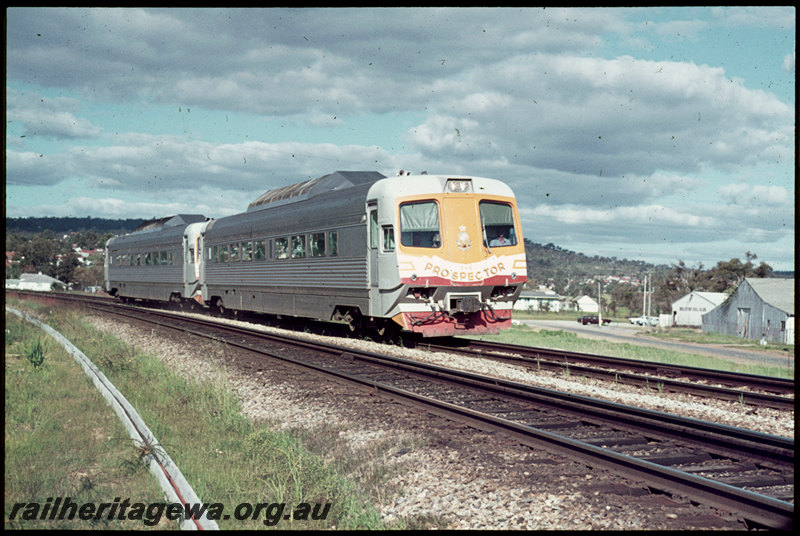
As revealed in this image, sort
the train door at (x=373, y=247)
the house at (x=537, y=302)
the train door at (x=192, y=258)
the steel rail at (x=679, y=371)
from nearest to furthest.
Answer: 1. the steel rail at (x=679, y=371)
2. the train door at (x=373, y=247)
3. the train door at (x=192, y=258)
4. the house at (x=537, y=302)

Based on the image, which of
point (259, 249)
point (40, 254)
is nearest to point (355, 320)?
point (259, 249)

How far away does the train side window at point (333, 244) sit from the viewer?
1677 cm

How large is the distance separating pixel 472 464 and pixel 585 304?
159950 mm

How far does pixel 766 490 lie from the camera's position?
553 cm

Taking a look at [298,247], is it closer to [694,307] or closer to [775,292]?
[775,292]

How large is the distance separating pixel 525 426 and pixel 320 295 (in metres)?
11.1

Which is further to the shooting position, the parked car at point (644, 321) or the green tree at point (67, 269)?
the green tree at point (67, 269)

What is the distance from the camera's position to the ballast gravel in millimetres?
5043

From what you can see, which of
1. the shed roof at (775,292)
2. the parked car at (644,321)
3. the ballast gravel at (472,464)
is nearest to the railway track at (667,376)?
the ballast gravel at (472,464)

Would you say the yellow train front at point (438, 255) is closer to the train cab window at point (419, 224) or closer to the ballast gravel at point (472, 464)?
the train cab window at point (419, 224)

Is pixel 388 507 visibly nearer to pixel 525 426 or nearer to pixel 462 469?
pixel 462 469

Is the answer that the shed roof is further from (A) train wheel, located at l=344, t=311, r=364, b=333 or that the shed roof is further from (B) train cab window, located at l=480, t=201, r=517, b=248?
(A) train wheel, located at l=344, t=311, r=364, b=333

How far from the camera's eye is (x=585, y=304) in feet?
526

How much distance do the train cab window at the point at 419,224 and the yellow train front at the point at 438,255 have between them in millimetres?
21
